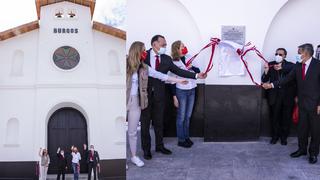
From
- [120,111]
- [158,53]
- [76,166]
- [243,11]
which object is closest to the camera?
[76,166]

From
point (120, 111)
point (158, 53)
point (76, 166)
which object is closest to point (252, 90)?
point (158, 53)

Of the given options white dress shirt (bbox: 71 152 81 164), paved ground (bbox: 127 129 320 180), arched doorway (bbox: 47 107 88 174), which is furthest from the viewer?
paved ground (bbox: 127 129 320 180)

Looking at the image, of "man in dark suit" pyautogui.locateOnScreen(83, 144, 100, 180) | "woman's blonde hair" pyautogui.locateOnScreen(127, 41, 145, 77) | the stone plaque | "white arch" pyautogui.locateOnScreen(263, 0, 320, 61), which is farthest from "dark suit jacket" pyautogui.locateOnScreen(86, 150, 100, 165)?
"white arch" pyautogui.locateOnScreen(263, 0, 320, 61)

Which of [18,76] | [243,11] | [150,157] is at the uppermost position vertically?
[243,11]

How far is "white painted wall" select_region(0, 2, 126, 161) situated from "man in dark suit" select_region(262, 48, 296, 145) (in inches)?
102

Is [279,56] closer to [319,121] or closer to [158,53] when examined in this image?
[319,121]

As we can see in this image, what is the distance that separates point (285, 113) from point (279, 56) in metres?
0.60

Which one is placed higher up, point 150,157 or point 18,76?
point 18,76

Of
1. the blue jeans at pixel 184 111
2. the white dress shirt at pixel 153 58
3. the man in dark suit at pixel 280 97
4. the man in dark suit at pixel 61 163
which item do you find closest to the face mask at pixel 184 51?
the blue jeans at pixel 184 111

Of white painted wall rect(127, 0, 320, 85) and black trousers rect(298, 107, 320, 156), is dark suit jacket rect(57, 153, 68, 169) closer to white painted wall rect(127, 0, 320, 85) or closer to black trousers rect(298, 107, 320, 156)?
white painted wall rect(127, 0, 320, 85)

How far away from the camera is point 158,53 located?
14.9 ft

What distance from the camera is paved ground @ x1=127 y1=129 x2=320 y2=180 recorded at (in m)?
4.18

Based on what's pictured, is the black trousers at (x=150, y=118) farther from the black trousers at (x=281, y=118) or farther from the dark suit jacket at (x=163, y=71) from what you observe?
the black trousers at (x=281, y=118)

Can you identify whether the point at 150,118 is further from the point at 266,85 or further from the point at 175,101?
the point at 266,85
